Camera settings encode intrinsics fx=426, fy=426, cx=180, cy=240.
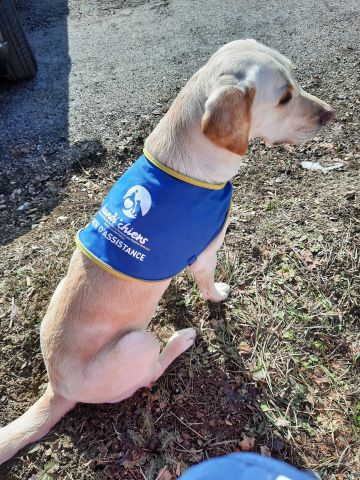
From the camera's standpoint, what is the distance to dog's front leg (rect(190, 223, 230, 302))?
280 centimetres

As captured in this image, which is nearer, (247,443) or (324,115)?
(247,443)

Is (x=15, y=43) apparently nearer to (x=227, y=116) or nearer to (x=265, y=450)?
(x=227, y=116)

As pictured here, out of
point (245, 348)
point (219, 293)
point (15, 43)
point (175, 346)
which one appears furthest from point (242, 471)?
point (15, 43)

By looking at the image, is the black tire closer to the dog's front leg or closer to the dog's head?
the dog's head

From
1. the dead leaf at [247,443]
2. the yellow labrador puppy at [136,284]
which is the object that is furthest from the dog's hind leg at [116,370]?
the dead leaf at [247,443]

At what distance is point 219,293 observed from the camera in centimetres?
324

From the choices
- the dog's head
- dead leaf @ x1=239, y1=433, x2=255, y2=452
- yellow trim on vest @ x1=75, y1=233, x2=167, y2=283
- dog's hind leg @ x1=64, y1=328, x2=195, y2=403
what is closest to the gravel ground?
dead leaf @ x1=239, y1=433, x2=255, y2=452

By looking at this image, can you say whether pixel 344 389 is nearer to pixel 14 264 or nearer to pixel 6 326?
pixel 6 326

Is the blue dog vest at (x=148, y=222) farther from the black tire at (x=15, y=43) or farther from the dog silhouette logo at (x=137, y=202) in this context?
the black tire at (x=15, y=43)

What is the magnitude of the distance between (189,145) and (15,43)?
4.29 meters

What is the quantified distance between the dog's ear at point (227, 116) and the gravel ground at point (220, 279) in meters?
1.41

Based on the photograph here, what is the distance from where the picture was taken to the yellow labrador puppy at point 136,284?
2.33 metres

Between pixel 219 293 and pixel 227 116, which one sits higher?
pixel 227 116

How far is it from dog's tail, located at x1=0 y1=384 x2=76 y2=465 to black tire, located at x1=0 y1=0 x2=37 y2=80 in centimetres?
472
